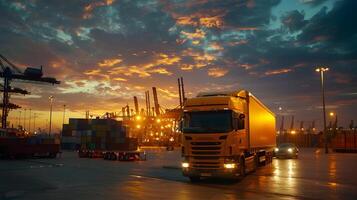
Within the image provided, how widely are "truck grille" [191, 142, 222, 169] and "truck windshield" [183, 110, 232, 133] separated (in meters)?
0.60

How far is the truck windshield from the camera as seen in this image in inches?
682

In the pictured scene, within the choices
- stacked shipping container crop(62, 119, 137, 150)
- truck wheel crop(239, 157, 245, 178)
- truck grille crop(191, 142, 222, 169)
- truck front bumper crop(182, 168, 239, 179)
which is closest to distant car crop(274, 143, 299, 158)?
truck wheel crop(239, 157, 245, 178)

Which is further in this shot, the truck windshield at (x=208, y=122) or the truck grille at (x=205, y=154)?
the truck windshield at (x=208, y=122)

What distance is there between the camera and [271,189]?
15.8 meters

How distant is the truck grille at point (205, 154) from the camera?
56.2ft

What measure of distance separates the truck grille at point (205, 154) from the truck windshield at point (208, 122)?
0.60 m

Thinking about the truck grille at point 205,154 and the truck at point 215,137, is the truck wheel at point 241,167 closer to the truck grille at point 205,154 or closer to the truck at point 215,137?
the truck at point 215,137

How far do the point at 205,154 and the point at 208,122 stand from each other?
1.41 meters

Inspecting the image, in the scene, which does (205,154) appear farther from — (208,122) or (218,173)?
(208,122)

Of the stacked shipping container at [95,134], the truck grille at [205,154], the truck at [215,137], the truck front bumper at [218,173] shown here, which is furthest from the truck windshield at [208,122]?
the stacked shipping container at [95,134]

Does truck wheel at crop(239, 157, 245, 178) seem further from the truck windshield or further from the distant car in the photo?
the distant car

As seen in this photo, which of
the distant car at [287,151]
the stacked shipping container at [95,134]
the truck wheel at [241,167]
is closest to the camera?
the truck wheel at [241,167]

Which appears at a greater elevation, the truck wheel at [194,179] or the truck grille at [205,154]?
the truck grille at [205,154]

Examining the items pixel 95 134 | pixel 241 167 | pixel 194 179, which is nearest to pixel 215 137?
pixel 241 167
